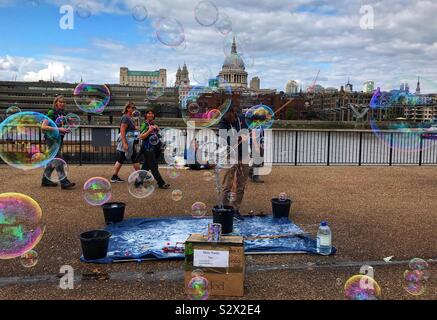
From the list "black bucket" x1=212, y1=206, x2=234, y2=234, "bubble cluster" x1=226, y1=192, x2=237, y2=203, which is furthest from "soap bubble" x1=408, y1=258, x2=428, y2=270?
"bubble cluster" x1=226, y1=192, x2=237, y2=203

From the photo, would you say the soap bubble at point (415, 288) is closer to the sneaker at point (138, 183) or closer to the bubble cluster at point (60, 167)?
the sneaker at point (138, 183)

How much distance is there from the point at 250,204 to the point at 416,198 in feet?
12.0

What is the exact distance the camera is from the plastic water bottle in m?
5.21

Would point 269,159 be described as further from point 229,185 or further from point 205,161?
point 229,185

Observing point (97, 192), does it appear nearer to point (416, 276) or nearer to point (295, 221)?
point (295, 221)

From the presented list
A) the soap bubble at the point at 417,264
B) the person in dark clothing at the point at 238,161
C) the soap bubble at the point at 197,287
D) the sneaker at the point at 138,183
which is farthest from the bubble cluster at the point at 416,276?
the sneaker at the point at 138,183

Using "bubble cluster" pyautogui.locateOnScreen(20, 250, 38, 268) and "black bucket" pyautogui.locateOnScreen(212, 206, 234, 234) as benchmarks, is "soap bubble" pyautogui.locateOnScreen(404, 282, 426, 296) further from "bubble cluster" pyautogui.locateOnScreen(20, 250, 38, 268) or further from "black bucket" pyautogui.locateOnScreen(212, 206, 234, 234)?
"bubble cluster" pyautogui.locateOnScreen(20, 250, 38, 268)

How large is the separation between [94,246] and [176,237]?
4.41ft

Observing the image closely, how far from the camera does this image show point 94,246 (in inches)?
193

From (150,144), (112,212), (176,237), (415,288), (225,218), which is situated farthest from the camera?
(150,144)

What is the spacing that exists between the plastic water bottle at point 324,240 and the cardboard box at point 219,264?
1.57 metres

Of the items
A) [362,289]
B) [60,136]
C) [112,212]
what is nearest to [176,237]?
[112,212]

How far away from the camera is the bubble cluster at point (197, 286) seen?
4.00m

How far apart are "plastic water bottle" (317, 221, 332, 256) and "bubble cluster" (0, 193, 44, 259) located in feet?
11.2
